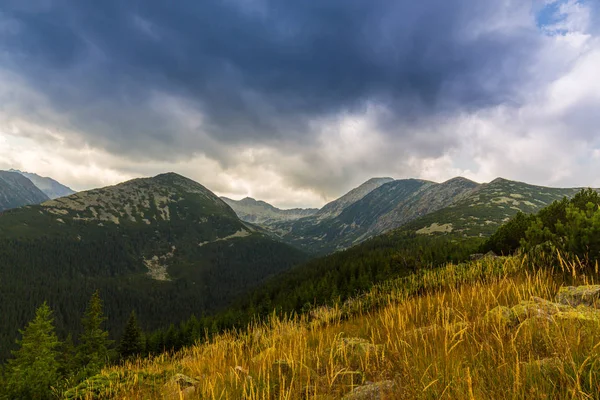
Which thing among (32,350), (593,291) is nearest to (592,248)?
(593,291)

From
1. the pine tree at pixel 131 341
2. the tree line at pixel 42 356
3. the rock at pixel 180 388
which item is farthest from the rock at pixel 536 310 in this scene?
the pine tree at pixel 131 341

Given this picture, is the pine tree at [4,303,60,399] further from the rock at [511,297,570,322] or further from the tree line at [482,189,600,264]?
the tree line at [482,189,600,264]

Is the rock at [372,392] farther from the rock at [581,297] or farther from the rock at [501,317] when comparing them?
the rock at [581,297]

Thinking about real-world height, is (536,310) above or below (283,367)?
above

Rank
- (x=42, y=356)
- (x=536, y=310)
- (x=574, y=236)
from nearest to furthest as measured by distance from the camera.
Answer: (x=536, y=310), (x=574, y=236), (x=42, y=356)

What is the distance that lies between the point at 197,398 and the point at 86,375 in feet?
21.2

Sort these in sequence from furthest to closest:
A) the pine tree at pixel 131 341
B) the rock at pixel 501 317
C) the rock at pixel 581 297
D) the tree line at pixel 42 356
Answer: the pine tree at pixel 131 341 < the tree line at pixel 42 356 < the rock at pixel 581 297 < the rock at pixel 501 317

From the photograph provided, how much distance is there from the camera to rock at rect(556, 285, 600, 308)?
17.5 feet

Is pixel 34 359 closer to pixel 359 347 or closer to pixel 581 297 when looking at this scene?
pixel 359 347

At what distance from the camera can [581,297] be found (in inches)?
216

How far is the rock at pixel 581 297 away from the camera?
532cm

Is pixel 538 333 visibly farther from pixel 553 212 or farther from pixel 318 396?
pixel 553 212

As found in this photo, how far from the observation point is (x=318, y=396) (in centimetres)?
358

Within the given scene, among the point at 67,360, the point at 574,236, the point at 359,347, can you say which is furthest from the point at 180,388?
the point at 67,360
